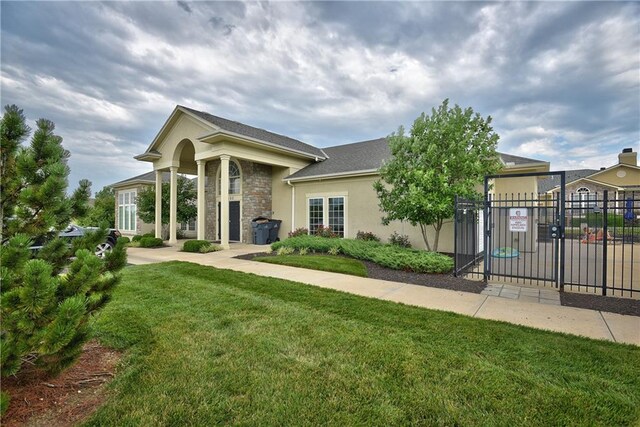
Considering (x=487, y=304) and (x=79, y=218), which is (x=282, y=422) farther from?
(x=487, y=304)

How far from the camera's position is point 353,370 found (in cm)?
291

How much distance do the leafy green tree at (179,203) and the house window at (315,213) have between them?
7890 millimetres

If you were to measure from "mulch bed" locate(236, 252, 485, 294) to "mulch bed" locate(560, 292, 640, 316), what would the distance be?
145 cm

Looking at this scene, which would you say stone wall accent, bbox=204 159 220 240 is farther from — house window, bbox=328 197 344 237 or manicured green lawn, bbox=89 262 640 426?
manicured green lawn, bbox=89 262 640 426

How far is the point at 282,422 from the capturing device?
7.25 ft

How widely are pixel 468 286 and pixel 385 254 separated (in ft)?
8.56

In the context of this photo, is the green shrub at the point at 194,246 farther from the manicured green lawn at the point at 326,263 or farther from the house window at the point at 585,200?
the house window at the point at 585,200

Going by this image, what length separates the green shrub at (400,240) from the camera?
11.6m

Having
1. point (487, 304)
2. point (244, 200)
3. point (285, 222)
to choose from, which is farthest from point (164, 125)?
point (487, 304)

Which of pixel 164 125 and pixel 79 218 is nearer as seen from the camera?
pixel 79 218

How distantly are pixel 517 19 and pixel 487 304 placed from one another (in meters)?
6.97

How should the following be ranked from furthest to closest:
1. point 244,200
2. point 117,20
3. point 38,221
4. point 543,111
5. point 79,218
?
point 244,200 < point 543,111 < point 117,20 < point 79,218 < point 38,221

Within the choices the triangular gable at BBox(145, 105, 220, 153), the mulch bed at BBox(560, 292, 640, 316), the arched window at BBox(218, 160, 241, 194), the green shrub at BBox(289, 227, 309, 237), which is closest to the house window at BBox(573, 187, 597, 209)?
the mulch bed at BBox(560, 292, 640, 316)

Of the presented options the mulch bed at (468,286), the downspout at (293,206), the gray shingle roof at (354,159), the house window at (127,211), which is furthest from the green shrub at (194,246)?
the house window at (127,211)
